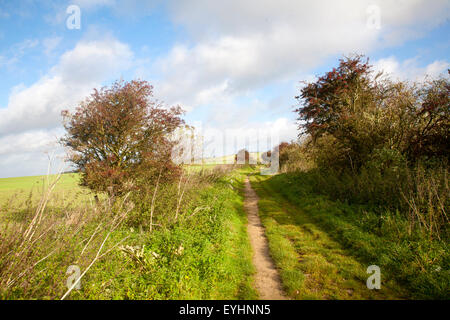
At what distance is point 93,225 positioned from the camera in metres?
6.04

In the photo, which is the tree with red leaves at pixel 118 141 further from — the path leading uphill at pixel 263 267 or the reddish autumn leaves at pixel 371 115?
the reddish autumn leaves at pixel 371 115

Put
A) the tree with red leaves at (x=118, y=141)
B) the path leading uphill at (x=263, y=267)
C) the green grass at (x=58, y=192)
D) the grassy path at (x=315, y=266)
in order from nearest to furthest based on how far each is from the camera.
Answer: the grassy path at (x=315, y=266)
the path leading uphill at (x=263, y=267)
the green grass at (x=58, y=192)
the tree with red leaves at (x=118, y=141)

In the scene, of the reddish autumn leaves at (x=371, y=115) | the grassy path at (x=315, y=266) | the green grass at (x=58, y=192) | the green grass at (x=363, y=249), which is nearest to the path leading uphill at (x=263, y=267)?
the grassy path at (x=315, y=266)

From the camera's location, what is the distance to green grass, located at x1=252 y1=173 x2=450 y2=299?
4.31 metres

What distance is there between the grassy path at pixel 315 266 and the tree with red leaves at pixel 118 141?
608 centimetres

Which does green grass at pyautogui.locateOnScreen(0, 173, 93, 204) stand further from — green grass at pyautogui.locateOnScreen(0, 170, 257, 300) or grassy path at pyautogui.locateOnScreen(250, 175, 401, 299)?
grassy path at pyautogui.locateOnScreen(250, 175, 401, 299)

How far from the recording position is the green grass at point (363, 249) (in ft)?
14.1

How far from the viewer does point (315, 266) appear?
17.1 feet

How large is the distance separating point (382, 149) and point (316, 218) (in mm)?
5088

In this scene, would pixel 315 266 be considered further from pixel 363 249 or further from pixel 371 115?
pixel 371 115

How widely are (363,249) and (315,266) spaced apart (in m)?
1.69

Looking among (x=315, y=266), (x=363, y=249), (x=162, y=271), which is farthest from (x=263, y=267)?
(x=363, y=249)

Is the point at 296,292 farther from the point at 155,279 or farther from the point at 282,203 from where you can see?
the point at 282,203
